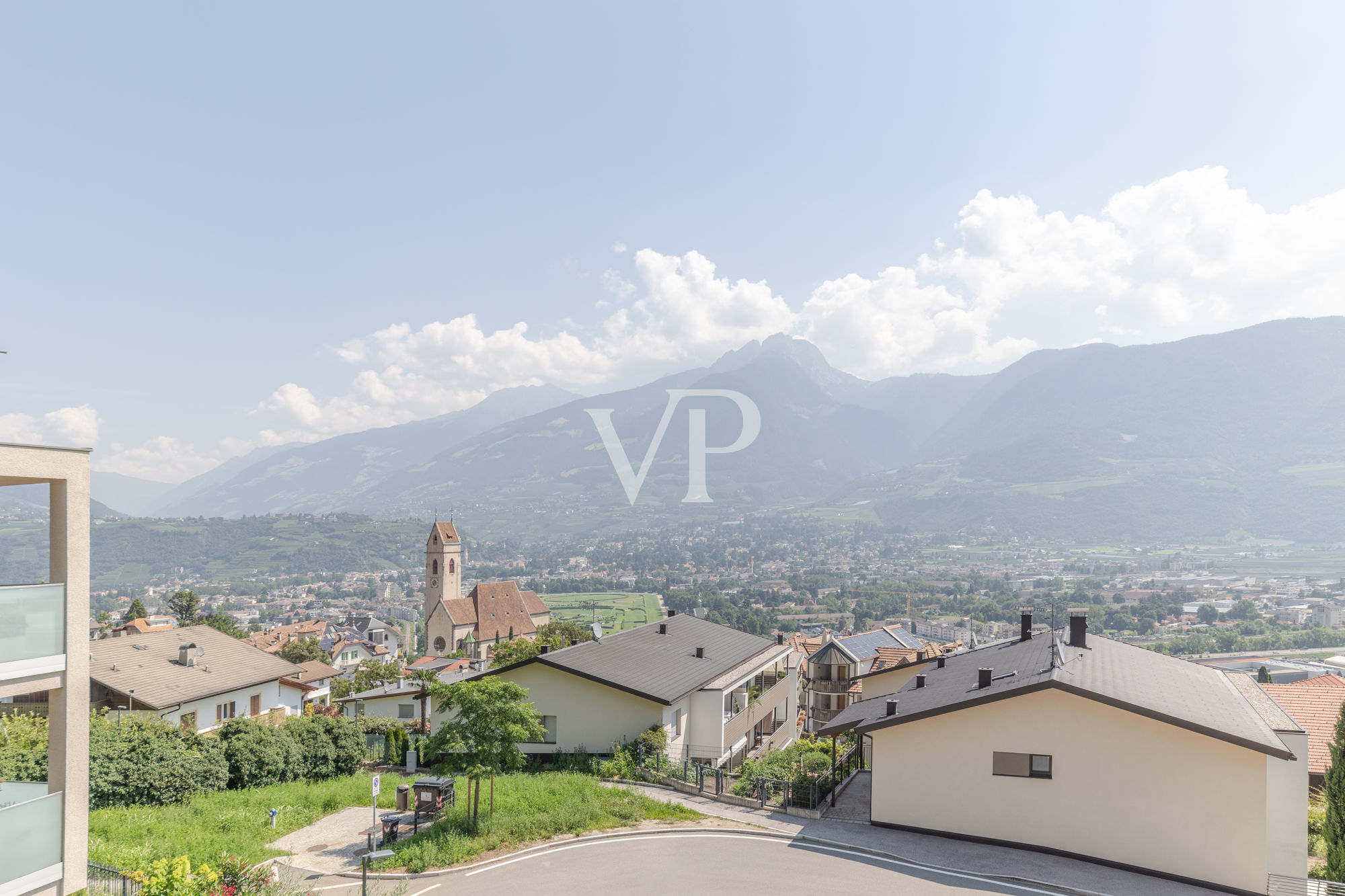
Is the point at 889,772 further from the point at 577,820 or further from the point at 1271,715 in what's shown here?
the point at 1271,715

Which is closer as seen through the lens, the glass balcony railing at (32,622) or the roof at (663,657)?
the glass balcony railing at (32,622)

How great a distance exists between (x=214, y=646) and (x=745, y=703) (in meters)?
30.7

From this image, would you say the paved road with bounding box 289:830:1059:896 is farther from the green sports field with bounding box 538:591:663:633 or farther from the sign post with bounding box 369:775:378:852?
the green sports field with bounding box 538:591:663:633

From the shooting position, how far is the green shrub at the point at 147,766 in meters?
19.6

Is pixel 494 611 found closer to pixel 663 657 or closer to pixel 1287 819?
pixel 663 657

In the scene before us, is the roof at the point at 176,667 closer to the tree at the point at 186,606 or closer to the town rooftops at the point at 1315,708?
the town rooftops at the point at 1315,708

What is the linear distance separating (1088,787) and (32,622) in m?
19.4

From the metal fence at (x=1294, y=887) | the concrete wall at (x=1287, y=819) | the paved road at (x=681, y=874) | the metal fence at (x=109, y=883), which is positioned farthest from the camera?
the concrete wall at (x=1287, y=819)

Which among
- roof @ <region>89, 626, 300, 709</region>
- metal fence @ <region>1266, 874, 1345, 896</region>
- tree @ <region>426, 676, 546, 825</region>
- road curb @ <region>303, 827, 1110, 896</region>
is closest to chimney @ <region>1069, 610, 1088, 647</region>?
metal fence @ <region>1266, 874, 1345, 896</region>

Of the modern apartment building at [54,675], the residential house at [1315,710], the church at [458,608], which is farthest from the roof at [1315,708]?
the church at [458,608]

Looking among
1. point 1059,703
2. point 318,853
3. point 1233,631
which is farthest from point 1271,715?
point 1233,631

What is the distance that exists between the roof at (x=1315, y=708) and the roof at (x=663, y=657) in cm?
1944

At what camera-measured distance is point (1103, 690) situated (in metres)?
16.4

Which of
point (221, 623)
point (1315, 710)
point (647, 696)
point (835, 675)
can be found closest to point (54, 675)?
point (647, 696)
